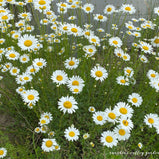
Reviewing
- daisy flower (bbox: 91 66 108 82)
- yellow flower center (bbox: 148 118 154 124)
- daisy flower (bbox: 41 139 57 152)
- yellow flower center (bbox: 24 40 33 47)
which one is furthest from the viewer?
daisy flower (bbox: 91 66 108 82)

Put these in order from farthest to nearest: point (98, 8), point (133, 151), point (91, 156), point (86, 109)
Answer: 1. point (98, 8)
2. point (86, 109)
3. point (133, 151)
4. point (91, 156)

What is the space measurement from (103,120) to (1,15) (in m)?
2.47

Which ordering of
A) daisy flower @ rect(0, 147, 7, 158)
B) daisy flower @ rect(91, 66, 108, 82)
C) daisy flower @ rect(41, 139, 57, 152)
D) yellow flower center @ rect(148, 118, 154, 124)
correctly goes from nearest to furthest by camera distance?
1. daisy flower @ rect(41, 139, 57, 152)
2. daisy flower @ rect(0, 147, 7, 158)
3. yellow flower center @ rect(148, 118, 154, 124)
4. daisy flower @ rect(91, 66, 108, 82)

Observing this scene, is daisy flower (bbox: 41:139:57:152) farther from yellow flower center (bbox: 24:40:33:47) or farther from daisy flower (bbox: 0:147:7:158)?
yellow flower center (bbox: 24:40:33:47)

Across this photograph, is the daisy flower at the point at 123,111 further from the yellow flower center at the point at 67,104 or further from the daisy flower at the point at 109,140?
the yellow flower center at the point at 67,104

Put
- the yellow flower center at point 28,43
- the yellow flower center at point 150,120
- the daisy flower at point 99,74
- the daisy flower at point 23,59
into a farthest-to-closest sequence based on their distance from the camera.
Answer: the daisy flower at point 23,59, the daisy flower at point 99,74, the yellow flower center at point 150,120, the yellow flower center at point 28,43

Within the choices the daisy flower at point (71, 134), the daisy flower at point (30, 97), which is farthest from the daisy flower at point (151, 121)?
the daisy flower at point (30, 97)

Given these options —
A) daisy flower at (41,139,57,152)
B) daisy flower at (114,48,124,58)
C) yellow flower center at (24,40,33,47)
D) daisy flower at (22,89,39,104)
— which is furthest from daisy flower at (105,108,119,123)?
yellow flower center at (24,40,33,47)

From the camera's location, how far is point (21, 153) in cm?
221

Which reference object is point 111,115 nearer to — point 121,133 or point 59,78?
point 121,133

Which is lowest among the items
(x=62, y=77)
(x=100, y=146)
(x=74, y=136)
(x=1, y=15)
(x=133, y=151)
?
(x=133, y=151)

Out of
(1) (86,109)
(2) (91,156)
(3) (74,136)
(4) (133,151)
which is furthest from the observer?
(1) (86,109)

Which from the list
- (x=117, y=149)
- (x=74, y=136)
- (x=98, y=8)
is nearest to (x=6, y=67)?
(x=74, y=136)

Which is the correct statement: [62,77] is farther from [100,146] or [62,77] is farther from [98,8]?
[98,8]
